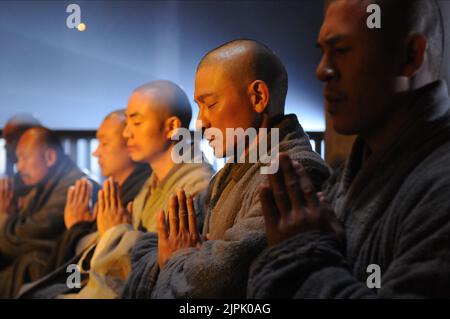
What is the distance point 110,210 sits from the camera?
2.44 metres

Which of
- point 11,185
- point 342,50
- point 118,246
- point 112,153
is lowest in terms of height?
point 118,246

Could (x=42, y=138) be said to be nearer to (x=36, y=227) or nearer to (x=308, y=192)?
(x=36, y=227)

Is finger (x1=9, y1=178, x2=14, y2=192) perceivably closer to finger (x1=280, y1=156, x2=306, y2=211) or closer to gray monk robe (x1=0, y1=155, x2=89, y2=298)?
gray monk robe (x1=0, y1=155, x2=89, y2=298)

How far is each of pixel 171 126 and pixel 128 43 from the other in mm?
324

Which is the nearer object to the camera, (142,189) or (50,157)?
(142,189)

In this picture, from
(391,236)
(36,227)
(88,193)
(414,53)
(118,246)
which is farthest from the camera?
(36,227)

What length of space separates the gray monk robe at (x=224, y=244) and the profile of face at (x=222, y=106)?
0.06 meters

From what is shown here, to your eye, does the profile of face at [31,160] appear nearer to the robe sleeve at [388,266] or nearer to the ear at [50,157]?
the ear at [50,157]

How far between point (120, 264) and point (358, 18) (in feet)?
4.04

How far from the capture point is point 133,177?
274 cm

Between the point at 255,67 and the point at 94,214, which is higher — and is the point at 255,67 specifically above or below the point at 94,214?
above

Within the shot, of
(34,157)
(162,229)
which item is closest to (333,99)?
(162,229)
